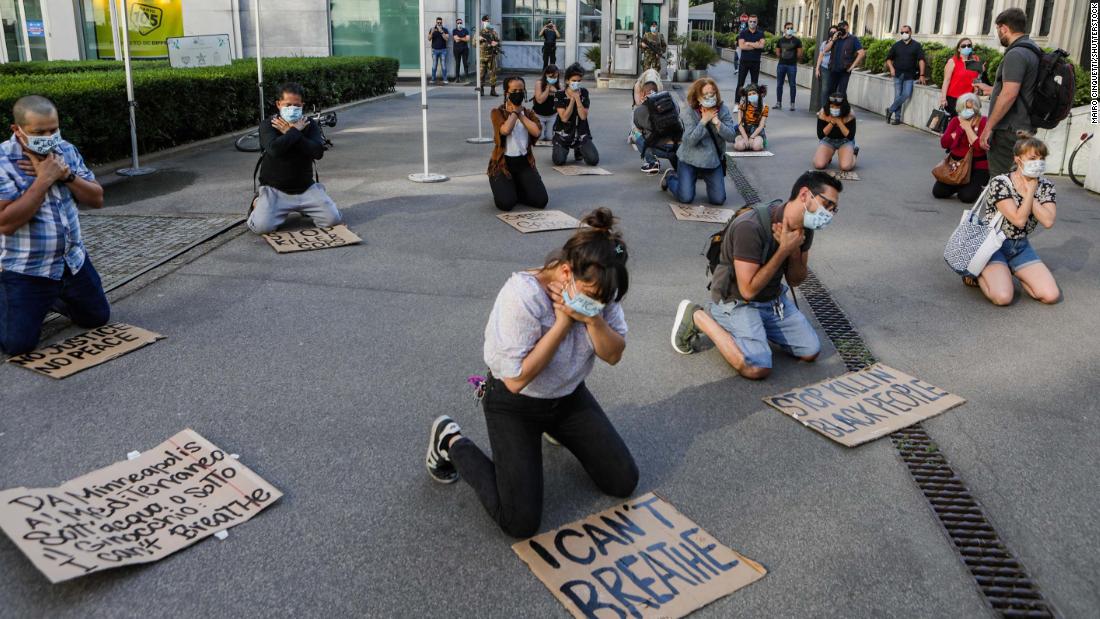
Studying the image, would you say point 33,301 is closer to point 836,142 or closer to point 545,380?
point 545,380

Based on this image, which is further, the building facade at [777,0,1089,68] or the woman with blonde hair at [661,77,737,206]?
the building facade at [777,0,1089,68]

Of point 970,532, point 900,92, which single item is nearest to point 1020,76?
point 970,532

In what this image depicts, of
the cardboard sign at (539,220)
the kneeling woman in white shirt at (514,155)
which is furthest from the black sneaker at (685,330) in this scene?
the kneeling woman in white shirt at (514,155)

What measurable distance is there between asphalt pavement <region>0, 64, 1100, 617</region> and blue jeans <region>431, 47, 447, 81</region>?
21175mm

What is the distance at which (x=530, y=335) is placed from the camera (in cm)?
361

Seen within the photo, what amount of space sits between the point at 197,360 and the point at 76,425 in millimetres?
995

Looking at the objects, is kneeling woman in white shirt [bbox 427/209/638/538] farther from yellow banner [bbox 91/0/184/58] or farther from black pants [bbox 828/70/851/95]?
yellow banner [bbox 91/0/184/58]

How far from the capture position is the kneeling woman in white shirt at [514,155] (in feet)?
31.8

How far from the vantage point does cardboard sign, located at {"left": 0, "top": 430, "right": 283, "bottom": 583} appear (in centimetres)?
343

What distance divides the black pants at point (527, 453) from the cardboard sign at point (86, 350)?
269 cm

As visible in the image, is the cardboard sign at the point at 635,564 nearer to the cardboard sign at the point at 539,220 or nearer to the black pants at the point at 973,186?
the cardboard sign at the point at 539,220

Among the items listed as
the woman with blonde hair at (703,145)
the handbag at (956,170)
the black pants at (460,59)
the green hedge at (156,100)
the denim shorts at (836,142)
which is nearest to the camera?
the woman with blonde hair at (703,145)

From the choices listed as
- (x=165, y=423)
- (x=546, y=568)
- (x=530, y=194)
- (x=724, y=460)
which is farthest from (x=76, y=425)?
(x=530, y=194)

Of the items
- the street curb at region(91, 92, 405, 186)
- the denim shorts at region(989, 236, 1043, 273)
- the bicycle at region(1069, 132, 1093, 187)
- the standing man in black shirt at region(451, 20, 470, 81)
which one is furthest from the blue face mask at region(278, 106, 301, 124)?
the standing man in black shirt at region(451, 20, 470, 81)
